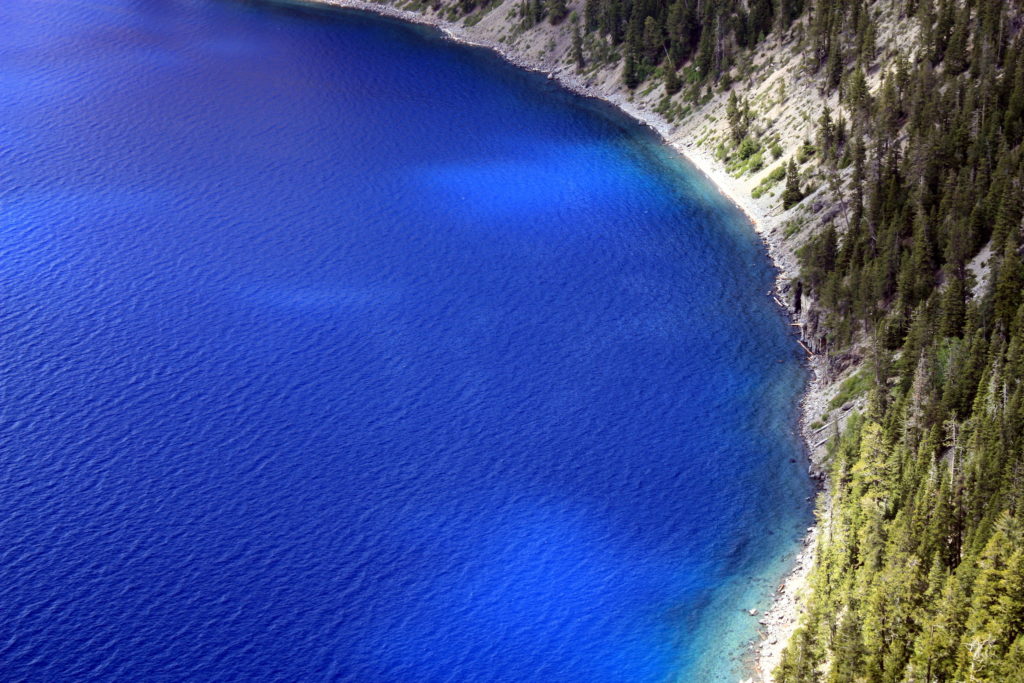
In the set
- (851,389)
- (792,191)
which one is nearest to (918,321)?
(851,389)

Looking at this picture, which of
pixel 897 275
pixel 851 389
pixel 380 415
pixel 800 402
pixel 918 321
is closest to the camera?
pixel 918 321

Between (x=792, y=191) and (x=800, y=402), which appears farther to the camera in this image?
(x=792, y=191)

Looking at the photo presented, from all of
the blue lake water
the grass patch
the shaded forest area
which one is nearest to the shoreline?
the blue lake water

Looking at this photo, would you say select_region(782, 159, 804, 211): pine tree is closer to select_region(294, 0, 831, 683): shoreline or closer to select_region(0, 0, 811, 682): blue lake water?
select_region(294, 0, 831, 683): shoreline

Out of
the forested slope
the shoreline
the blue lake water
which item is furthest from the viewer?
the blue lake water

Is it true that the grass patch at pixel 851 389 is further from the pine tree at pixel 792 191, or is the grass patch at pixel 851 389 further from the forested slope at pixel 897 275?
the pine tree at pixel 792 191

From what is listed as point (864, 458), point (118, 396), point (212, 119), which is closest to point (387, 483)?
point (118, 396)

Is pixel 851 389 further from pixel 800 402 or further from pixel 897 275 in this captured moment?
pixel 897 275

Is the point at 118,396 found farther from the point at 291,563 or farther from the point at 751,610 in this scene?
the point at 751,610

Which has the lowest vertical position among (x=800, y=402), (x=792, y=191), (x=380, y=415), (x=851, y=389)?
(x=800, y=402)
